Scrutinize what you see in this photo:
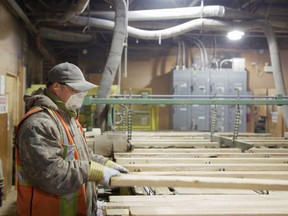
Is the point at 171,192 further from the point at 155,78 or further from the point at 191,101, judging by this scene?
the point at 155,78

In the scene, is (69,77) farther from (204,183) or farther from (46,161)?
(204,183)

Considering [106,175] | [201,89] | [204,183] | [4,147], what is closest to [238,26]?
[201,89]

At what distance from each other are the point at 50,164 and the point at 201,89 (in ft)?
21.0

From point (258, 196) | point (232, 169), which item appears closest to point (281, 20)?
point (232, 169)

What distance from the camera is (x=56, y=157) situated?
1648mm

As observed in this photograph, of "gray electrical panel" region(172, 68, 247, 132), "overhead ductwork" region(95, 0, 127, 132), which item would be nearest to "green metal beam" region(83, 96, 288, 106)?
"overhead ductwork" region(95, 0, 127, 132)

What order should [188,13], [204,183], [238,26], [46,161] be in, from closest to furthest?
1. [46,161]
2. [204,183]
3. [188,13]
4. [238,26]

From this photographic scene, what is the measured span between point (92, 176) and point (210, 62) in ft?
23.5

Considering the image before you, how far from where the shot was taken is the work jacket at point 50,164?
1621mm

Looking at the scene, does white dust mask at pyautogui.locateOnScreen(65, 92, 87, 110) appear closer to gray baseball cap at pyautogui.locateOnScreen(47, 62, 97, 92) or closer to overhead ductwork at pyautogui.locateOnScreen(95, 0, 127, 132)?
gray baseball cap at pyautogui.locateOnScreen(47, 62, 97, 92)

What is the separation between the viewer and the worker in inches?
64.1

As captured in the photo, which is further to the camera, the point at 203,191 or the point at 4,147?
the point at 4,147

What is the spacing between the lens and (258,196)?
1.85m

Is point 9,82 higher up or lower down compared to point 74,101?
higher up
